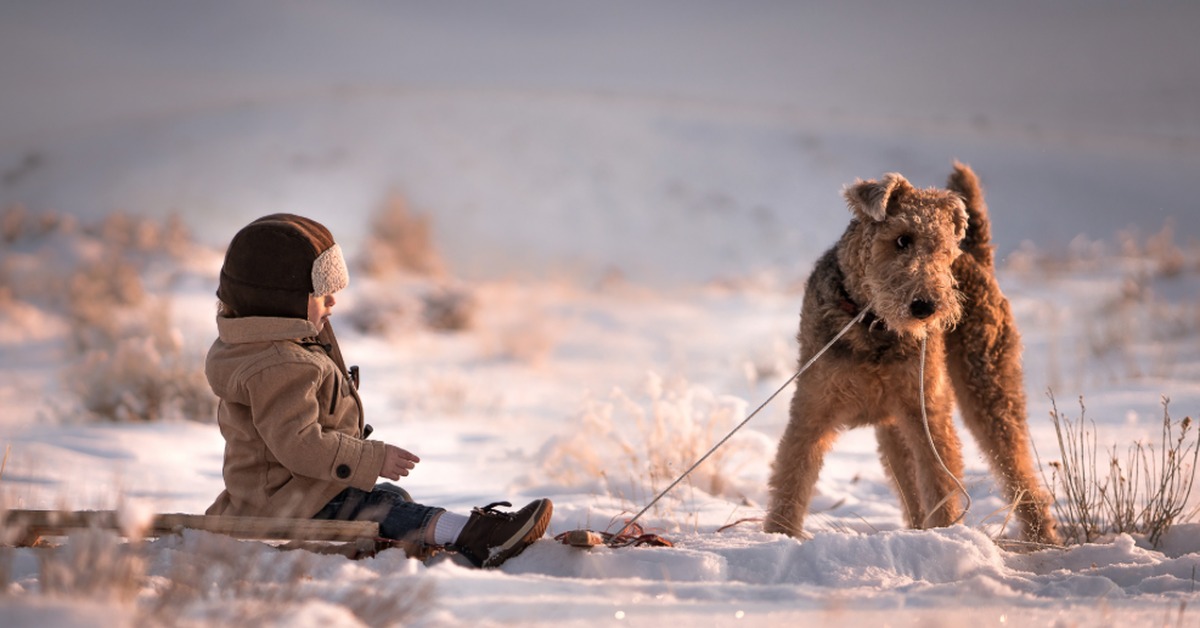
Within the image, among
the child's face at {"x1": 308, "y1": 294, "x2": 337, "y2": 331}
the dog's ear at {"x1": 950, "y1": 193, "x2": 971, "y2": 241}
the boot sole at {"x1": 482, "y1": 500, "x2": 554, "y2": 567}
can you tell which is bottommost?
the boot sole at {"x1": 482, "y1": 500, "x2": 554, "y2": 567}

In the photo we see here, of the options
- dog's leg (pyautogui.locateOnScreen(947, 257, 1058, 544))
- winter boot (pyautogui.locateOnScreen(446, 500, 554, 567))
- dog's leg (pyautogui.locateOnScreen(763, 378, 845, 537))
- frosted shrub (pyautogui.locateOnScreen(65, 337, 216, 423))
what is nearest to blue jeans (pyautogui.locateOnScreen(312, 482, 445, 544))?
winter boot (pyautogui.locateOnScreen(446, 500, 554, 567))

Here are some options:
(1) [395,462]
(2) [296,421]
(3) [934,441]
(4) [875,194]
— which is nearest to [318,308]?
(2) [296,421]

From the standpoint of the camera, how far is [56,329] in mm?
13672

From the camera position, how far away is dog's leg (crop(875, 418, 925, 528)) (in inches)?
196

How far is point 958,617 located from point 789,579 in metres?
0.78

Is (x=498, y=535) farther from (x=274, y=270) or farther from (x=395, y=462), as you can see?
(x=274, y=270)

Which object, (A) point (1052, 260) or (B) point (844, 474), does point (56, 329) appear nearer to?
(B) point (844, 474)

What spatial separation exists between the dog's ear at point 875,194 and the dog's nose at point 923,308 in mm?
432

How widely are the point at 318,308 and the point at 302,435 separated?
55 cm

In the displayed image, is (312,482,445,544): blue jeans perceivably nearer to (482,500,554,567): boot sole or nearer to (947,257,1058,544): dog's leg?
(482,500,554,567): boot sole

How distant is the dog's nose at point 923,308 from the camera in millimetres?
3799

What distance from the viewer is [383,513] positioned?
3.70 meters

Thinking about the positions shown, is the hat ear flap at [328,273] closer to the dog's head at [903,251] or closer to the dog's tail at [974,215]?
the dog's head at [903,251]

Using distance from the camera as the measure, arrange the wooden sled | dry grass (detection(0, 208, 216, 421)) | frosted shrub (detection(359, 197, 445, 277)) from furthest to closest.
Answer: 1. frosted shrub (detection(359, 197, 445, 277))
2. dry grass (detection(0, 208, 216, 421))
3. the wooden sled
